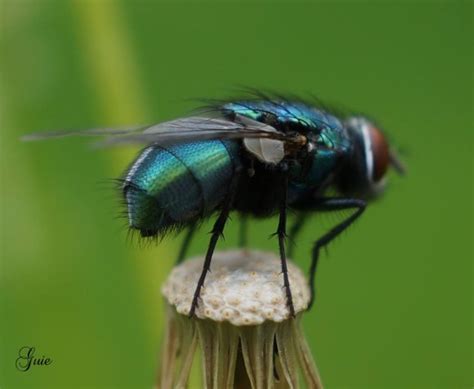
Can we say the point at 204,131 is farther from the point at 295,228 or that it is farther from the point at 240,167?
the point at 295,228

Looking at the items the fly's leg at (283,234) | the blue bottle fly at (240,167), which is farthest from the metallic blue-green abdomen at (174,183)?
the fly's leg at (283,234)

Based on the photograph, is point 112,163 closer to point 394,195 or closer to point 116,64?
point 116,64

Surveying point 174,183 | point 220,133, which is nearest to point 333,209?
point 220,133

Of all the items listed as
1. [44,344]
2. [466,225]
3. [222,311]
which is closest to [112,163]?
[44,344]

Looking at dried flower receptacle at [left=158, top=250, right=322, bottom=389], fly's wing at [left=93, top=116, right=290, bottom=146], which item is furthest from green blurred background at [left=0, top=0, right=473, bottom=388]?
dried flower receptacle at [left=158, top=250, right=322, bottom=389]

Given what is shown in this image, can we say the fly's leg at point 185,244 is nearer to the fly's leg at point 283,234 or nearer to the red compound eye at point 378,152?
the fly's leg at point 283,234
